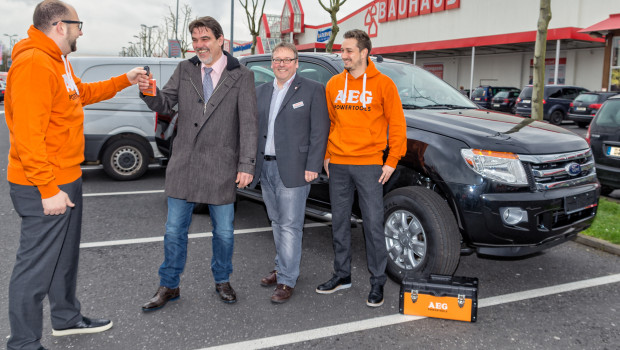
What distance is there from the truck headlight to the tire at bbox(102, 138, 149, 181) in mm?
6108

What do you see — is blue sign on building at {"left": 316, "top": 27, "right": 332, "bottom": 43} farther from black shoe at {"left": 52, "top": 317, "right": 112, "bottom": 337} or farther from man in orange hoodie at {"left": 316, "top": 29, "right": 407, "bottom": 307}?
black shoe at {"left": 52, "top": 317, "right": 112, "bottom": 337}

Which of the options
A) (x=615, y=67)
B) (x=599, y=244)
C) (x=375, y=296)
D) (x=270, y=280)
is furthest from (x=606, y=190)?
(x=615, y=67)

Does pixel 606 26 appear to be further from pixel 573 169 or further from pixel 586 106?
pixel 573 169

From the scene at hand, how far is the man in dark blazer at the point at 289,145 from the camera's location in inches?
147

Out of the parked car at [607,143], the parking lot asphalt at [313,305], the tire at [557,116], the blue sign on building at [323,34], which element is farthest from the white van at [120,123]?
the blue sign on building at [323,34]

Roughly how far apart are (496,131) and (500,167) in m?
0.38

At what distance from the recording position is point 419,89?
494cm

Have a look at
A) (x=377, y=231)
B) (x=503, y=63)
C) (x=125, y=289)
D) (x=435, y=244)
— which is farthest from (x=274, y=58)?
(x=503, y=63)

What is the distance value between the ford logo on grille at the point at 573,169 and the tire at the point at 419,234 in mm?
979

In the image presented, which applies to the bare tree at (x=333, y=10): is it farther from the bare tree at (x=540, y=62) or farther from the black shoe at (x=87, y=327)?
the black shoe at (x=87, y=327)

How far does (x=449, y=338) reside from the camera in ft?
11.0

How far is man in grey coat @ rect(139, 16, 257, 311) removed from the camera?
11.7 feet

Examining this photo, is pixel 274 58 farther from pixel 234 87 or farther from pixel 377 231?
pixel 377 231

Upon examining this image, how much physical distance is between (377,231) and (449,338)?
0.89 m
